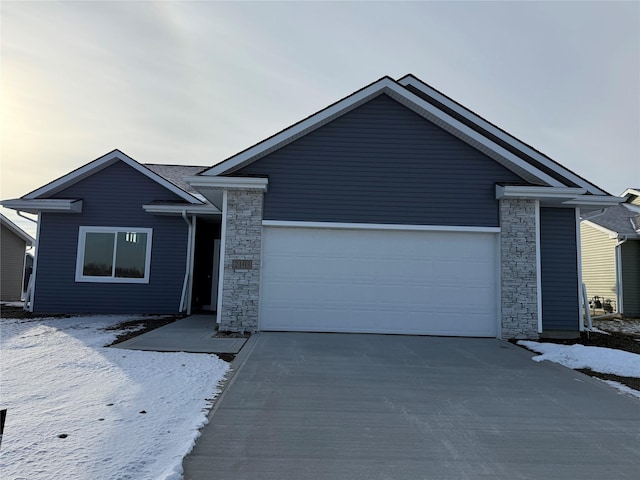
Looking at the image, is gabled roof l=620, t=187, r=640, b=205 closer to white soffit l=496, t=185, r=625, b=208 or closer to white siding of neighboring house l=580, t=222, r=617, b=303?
white siding of neighboring house l=580, t=222, r=617, b=303

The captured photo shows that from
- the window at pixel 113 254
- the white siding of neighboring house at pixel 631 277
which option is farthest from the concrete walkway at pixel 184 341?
the white siding of neighboring house at pixel 631 277

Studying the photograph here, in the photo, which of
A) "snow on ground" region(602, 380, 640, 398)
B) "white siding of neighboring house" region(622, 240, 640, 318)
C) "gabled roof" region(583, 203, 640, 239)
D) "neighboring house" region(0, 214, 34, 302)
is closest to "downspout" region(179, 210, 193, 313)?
"snow on ground" region(602, 380, 640, 398)

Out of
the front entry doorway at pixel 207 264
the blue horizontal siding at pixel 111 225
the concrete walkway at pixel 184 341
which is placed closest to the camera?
the concrete walkway at pixel 184 341

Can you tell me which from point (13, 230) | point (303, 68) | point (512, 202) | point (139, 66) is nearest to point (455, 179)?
point (512, 202)

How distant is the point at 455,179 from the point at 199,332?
21.0 feet

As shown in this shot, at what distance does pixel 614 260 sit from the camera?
16.4 metres

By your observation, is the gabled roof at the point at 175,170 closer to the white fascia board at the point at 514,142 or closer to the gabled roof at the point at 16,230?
the gabled roof at the point at 16,230

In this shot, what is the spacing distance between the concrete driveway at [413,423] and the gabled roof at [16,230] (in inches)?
732

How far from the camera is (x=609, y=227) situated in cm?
1689

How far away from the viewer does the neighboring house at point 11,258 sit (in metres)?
19.5

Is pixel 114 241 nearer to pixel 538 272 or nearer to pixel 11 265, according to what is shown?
pixel 538 272

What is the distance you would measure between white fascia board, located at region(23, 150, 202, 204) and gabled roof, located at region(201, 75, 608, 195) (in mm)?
3827

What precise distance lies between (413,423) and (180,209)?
9419 millimetres

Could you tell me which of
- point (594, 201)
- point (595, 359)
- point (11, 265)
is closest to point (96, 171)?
point (11, 265)
